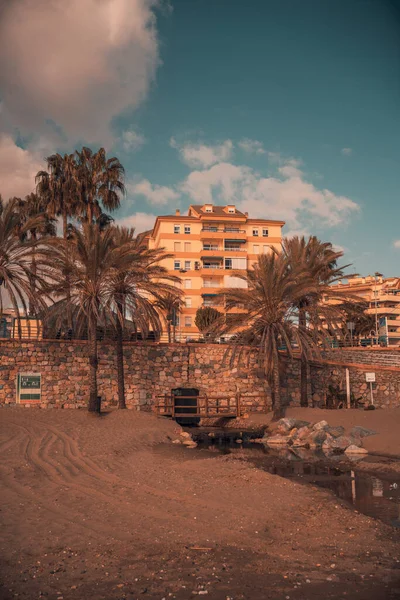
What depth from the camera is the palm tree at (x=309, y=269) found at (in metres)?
30.8

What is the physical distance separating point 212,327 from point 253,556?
22.3 meters

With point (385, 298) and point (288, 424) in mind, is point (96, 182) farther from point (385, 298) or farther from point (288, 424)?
point (385, 298)

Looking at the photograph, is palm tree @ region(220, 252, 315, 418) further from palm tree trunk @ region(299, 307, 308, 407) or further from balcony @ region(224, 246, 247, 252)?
balcony @ region(224, 246, 247, 252)

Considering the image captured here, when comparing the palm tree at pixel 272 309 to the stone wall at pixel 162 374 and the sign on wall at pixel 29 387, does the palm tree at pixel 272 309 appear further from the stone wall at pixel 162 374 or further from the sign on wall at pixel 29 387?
the sign on wall at pixel 29 387

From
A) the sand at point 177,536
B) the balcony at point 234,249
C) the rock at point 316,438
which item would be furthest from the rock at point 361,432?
Result: the balcony at point 234,249

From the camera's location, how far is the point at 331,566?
7457mm

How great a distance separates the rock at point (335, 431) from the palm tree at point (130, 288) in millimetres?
11193

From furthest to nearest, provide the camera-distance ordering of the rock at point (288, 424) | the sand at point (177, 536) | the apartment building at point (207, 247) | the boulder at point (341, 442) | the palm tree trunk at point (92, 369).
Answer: the apartment building at point (207, 247) → the rock at point (288, 424) → the palm tree trunk at point (92, 369) → the boulder at point (341, 442) → the sand at point (177, 536)

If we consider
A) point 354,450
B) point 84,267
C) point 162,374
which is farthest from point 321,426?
point 84,267

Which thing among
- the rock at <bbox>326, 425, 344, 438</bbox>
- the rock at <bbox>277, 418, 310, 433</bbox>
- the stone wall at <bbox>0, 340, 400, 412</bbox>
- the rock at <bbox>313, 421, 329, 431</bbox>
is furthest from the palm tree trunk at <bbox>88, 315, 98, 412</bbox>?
the rock at <bbox>326, 425, 344, 438</bbox>

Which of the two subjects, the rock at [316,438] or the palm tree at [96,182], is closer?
the rock at [316,438]

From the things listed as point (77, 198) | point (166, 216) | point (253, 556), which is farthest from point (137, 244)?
point (166, 216)

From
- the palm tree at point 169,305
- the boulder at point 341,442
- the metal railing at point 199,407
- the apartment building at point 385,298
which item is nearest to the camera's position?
the boulder at point 341,442

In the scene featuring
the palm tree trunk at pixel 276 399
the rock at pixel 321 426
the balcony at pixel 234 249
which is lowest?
the rock at pixel 321 426
